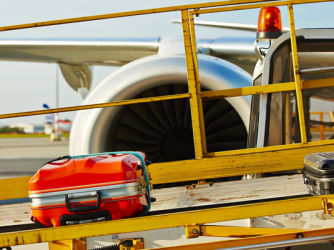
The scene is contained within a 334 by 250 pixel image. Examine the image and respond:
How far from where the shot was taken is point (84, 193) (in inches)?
56.5

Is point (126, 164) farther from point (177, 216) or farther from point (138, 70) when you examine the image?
point (138, 70)

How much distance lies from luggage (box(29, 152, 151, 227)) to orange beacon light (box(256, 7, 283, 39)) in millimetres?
1639

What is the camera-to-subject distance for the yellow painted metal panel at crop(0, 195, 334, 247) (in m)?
1.32

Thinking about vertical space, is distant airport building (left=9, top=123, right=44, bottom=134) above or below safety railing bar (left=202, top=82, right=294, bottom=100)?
above

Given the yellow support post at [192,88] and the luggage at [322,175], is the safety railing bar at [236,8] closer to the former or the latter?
the yellow support post at [192,88]

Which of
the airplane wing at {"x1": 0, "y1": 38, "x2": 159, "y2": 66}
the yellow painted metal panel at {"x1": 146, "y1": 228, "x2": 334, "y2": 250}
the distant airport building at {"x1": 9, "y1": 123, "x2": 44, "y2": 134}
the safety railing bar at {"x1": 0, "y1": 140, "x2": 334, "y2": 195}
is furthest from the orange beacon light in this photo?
the distant airport building at {"x1": 9, "y1": 123, "x2": 44, "y2": 134}

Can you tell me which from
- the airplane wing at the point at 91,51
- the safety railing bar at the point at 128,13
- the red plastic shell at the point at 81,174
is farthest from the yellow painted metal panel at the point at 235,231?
the airplane wing at the point at 91,51

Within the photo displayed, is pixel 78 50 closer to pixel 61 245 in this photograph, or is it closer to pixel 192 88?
pixel 192 88

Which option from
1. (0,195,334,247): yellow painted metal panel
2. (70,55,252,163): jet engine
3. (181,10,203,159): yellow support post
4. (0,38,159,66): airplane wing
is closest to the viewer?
(0,195,334,247): yellow painted metal panel

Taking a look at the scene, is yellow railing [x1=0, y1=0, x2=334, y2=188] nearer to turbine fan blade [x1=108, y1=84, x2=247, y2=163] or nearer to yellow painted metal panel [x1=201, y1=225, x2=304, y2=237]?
yellow painted metal panel [x1=201, y1=225, x2=304, y2=237]

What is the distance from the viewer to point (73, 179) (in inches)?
57.4

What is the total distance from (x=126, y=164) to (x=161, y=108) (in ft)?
6.63

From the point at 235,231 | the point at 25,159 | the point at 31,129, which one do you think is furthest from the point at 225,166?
the point at 31,129

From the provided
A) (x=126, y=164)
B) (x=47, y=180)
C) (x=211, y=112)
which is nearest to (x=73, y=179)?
(x=47, y=180)
